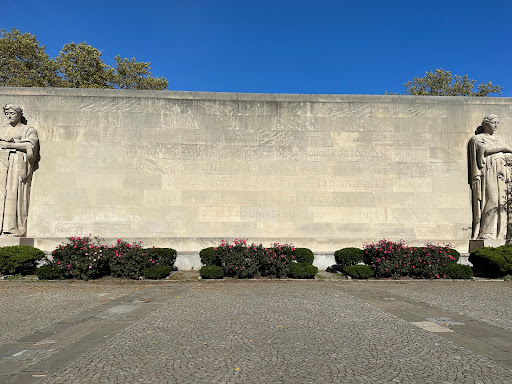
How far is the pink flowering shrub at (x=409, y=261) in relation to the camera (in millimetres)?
13383

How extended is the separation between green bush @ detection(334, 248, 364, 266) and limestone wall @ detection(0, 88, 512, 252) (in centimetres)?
124

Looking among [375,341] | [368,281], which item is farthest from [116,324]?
[368,281]

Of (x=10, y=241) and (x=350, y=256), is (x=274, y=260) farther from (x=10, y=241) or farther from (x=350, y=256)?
(x=10, y=241)

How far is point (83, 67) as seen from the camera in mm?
30359

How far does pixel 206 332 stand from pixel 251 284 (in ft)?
19.4

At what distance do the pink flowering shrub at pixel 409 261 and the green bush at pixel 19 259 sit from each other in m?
12.0

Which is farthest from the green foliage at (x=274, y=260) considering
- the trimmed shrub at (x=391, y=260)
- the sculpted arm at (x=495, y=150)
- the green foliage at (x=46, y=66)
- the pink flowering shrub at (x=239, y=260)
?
the green foliage at (x=46, y=66)

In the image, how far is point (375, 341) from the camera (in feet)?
19.6

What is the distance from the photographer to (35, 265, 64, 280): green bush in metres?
12.6

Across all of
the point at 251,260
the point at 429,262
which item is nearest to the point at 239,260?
the point at 251,260

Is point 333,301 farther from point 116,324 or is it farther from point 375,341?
point 116,324

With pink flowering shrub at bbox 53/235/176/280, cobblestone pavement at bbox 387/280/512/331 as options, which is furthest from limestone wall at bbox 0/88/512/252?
cobblestone pavement at bbox 387/280/512/331

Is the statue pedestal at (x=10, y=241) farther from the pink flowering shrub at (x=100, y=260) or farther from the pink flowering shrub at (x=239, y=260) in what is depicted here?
the pink flowering shrub at (x=239, y=260)

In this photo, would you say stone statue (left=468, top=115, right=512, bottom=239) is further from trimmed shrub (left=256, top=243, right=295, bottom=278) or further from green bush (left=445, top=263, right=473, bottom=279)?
trimmed shrub (left=256, top=243, right=295, bottom=278)
